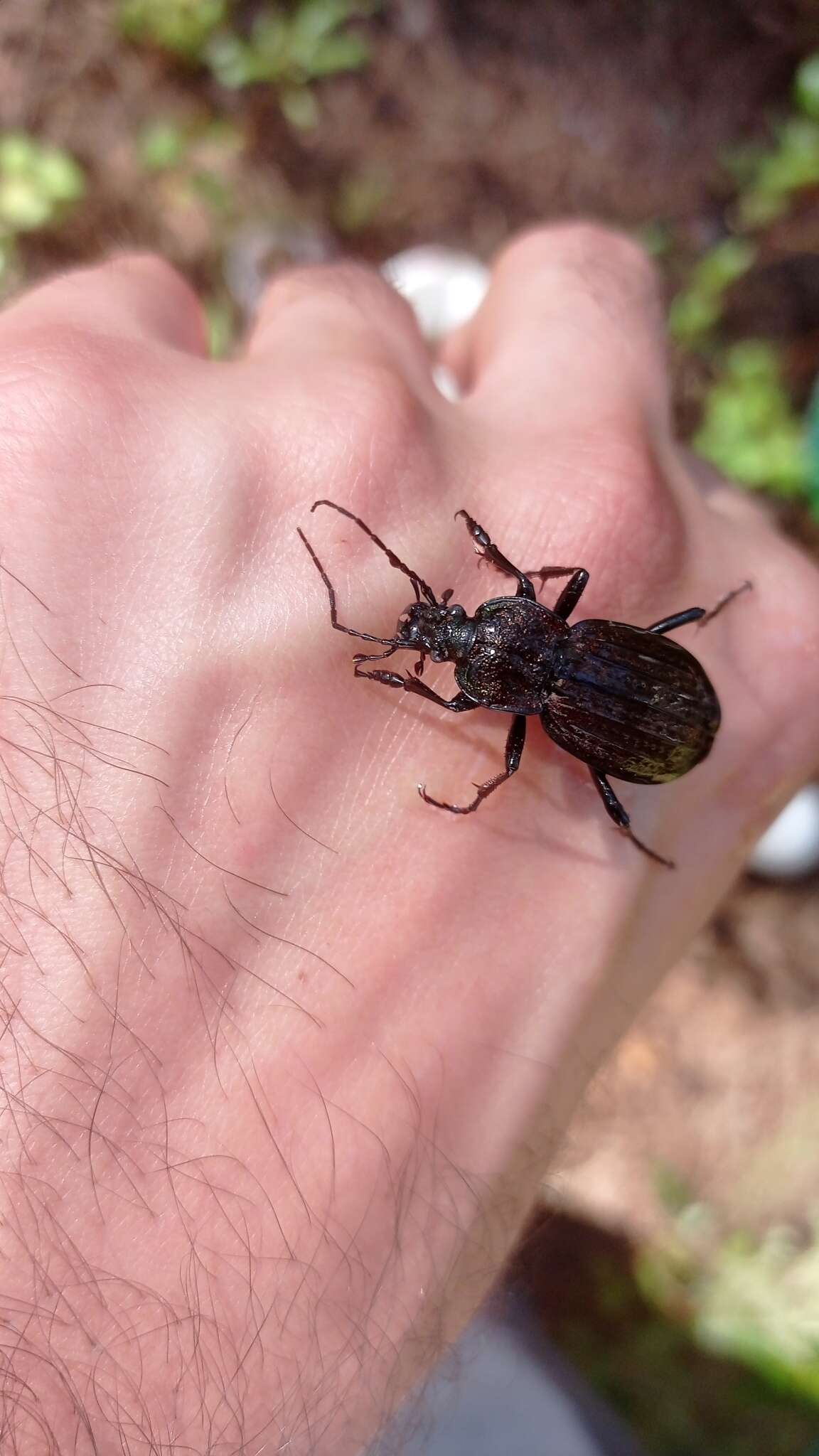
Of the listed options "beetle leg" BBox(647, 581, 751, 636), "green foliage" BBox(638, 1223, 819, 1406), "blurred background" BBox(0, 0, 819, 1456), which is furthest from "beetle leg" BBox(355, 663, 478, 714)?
"green foliage" BBox(638, 1223, 819, 1406)

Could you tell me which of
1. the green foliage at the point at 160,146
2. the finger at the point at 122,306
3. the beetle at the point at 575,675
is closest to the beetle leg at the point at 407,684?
the beetle at the point at 575,675

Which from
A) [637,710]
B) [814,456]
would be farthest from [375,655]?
[814,456]

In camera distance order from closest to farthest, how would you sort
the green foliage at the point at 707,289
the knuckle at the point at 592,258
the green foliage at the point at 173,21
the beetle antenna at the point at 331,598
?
the beetle antenna at the point at 331,598
the knuckle at the point at 592,258
the green foliage at the point at 173,21
the green foliage at the point at 707,289

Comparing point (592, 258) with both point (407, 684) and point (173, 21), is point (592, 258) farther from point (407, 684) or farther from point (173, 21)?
point (173, 21)

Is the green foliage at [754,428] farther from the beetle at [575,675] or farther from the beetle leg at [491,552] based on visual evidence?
the beetle leg at [491,552]

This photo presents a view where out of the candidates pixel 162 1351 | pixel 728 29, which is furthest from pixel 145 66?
pixel 162 1351
